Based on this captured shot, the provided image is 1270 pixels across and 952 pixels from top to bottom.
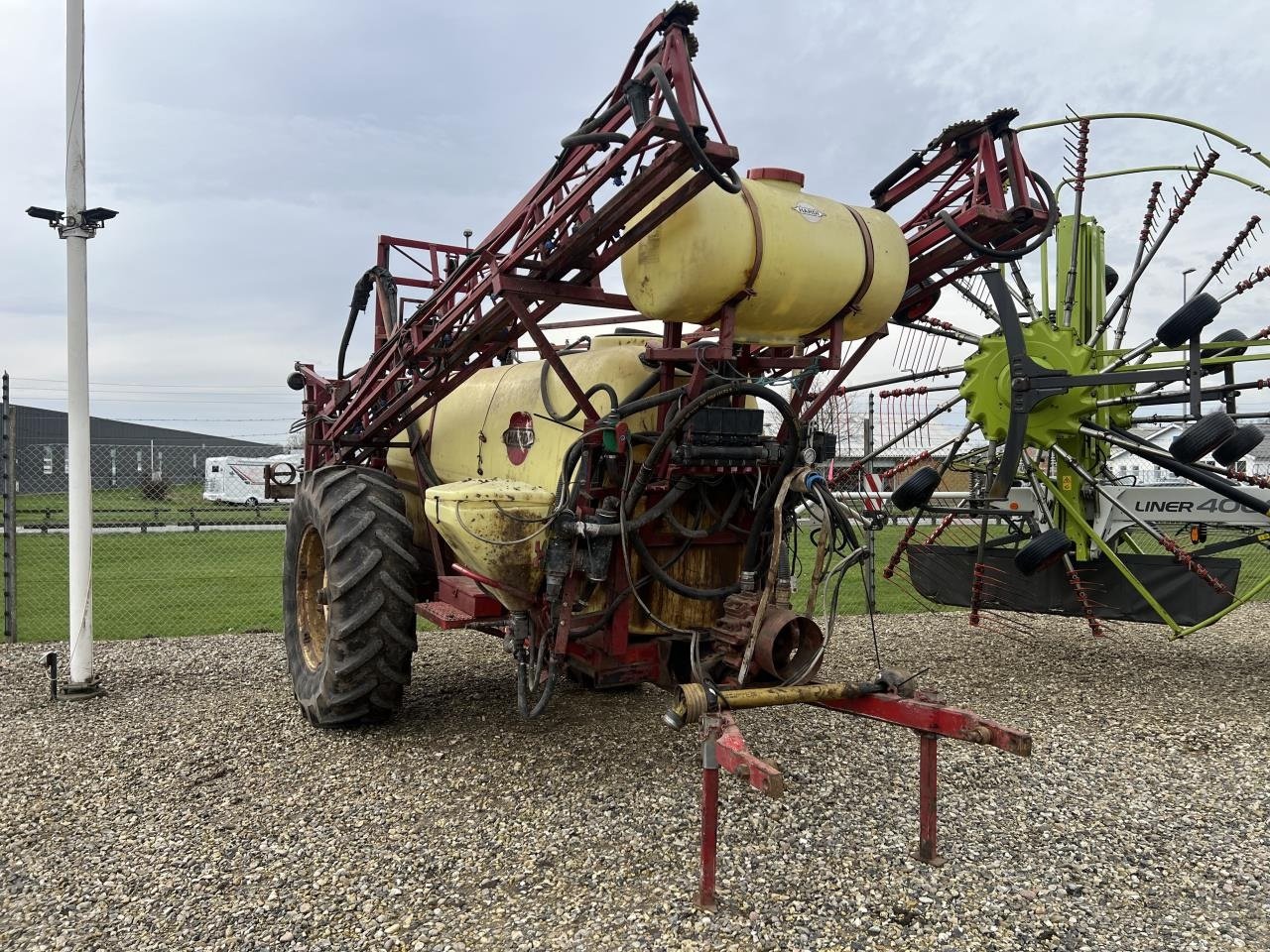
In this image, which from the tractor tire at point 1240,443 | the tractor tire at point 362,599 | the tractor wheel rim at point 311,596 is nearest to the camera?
the tractor tire at point 362,599

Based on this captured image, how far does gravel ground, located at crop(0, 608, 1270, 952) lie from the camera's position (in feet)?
10.1

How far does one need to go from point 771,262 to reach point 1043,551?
3.90 m

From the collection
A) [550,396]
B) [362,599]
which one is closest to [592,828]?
[362,599]

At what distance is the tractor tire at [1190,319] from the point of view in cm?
536

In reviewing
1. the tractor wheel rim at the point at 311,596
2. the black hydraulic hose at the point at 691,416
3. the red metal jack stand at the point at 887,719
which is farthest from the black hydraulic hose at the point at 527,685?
the tractor wheel rim at the point at 311,596

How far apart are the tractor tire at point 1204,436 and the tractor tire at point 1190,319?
1.79 feet

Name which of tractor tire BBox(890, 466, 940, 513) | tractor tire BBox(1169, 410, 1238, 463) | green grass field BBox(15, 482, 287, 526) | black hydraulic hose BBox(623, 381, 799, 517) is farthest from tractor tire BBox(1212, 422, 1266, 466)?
green grass field BBox(15, 482, 287, 526)

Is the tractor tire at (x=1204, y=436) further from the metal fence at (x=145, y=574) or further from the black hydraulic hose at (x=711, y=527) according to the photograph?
the metal fence at (x=145, y=574)

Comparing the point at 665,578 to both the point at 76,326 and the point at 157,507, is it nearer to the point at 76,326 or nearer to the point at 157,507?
the point at 76,326

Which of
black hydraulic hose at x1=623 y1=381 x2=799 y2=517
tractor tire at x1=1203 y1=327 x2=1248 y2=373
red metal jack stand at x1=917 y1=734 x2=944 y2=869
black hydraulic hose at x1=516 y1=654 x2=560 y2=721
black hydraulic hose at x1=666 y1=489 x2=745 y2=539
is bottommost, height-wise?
red metal jack stand at x1=917 y1=734 x2=944 y2=869

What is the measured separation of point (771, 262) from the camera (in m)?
3.62

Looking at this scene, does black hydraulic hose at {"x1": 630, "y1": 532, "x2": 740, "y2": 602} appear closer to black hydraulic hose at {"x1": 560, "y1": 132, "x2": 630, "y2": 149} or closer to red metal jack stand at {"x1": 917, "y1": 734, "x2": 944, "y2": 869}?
red metal jack stand at {"x1": 917, "y1": 734, "x2": 944, "y2": 869}

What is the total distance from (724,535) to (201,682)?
13.2 feet

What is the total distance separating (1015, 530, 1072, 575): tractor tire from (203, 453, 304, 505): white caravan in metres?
27.1
